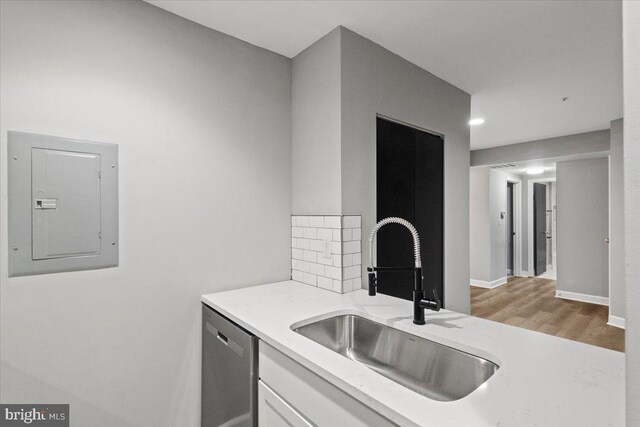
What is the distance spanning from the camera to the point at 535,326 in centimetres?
368

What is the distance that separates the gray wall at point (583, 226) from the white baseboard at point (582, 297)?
5cm

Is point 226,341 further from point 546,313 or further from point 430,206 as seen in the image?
point 546,313

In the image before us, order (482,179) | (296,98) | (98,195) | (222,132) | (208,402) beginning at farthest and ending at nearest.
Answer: (482,179) < (296,98) < (222,132) < (208,402) < (98,195)

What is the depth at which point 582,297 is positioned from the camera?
473 centimetres

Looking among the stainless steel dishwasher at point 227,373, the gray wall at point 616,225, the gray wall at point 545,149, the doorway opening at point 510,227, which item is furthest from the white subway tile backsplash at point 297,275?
the doorway opening at point 510,227

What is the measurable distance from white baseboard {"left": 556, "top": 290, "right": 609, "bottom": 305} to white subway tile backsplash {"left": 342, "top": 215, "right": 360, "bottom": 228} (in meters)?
4.91

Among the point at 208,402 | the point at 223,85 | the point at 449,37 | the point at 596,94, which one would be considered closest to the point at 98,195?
the point at 223,85

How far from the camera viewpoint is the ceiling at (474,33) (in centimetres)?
160

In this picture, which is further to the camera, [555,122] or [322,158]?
[555,122]

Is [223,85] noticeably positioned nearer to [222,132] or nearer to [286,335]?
[222,132]

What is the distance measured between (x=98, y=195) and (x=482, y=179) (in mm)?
5677

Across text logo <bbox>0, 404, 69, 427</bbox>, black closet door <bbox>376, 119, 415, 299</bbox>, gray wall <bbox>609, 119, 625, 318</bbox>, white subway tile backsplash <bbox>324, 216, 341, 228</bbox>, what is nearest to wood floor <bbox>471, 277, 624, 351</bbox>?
gray wall <bbox>609, 119, 625, 318</bbox>

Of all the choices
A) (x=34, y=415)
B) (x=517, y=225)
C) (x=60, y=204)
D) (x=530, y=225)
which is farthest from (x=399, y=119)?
(x=530, y=225)

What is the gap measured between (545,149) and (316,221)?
14.1 ft
